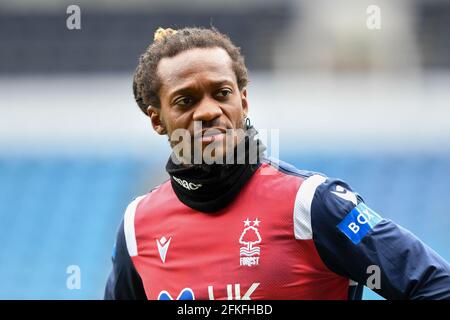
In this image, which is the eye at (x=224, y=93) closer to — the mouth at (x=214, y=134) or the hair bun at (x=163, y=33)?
the mouth at (x=214, y=134)

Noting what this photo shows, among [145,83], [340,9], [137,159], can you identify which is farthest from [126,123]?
[145,83]

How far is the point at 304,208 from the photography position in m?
2.64

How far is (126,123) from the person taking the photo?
991cm

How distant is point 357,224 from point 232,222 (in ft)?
1.47

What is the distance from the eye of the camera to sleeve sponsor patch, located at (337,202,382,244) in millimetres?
2510

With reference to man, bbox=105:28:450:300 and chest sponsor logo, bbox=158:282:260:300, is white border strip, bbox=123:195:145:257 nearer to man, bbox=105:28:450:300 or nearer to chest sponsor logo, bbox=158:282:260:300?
man, bbox=105:28:450:300

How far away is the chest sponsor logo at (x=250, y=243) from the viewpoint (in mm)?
2689

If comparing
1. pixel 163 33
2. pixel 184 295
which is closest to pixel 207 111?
pixel 163 33

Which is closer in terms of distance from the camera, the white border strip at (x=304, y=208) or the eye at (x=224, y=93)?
the white border strip at (x=304, y=208)

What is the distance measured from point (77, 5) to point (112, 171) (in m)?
2.15

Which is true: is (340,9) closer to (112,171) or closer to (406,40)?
(406,40)

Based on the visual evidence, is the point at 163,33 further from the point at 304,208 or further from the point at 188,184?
the point at 304,208

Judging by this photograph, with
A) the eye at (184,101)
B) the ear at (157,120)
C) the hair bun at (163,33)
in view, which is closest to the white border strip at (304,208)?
the eye at (184,101)

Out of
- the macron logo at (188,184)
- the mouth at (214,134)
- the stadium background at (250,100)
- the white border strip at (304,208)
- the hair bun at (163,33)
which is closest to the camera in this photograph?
the white border strip at (304,208)
